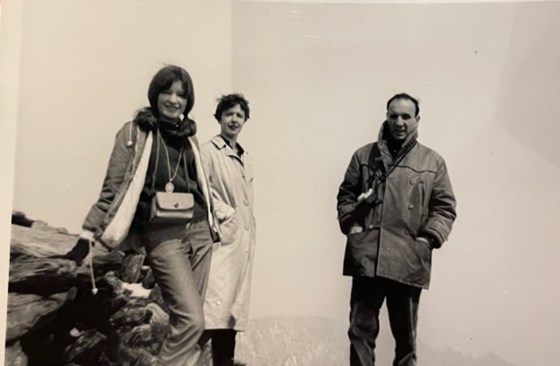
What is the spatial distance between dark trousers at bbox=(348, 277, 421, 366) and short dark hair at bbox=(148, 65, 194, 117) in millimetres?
764

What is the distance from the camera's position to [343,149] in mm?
1812

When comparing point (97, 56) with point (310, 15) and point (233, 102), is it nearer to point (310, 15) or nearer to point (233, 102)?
point (233, 102)

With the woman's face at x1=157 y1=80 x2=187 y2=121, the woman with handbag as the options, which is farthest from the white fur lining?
the woman's face at x1=157 y1=80 x2=187 y2=121

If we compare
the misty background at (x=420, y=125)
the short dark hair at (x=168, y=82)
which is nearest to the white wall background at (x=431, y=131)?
the misty background at (x=420, y=125)

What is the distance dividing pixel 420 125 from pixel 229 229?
0.68 meters

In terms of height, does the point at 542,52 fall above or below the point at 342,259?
above

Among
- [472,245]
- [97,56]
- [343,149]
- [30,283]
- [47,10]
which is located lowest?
[30,283]

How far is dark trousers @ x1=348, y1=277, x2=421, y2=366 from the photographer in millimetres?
1753

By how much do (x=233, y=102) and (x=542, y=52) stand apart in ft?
3.20

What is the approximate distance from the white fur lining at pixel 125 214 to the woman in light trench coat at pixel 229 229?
0.68ft

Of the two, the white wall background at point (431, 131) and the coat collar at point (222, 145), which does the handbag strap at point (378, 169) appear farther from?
the coat collar at point (222, 145)

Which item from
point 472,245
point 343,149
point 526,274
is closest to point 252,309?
point 343,149

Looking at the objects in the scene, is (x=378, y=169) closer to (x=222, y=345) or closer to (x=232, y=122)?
(x=232, y=122)

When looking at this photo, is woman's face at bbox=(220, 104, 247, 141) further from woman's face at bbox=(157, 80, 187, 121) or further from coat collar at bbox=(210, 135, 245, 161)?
woman's face at bbox=(157, 80, 187, 121)
